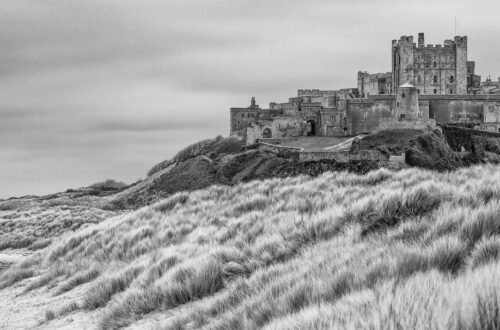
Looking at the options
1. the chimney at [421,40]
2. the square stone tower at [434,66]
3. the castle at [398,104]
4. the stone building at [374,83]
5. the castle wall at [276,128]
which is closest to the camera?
the castle at [398,104]

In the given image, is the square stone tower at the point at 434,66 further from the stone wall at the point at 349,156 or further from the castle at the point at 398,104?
the stone wall at the point at 349,156

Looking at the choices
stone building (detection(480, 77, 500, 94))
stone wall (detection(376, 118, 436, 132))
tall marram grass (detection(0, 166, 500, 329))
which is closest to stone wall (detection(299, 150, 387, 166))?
stone wall (detection(376, 118, 436, 132))

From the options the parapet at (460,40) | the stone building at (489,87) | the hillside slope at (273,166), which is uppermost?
the parapet at (460,40)

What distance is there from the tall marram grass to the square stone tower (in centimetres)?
6545

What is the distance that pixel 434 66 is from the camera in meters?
74.2

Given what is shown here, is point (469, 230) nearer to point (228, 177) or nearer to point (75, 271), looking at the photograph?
point (75, 271)

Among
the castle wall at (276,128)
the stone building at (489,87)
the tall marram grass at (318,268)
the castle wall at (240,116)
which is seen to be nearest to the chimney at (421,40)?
the stone building at (489,87)

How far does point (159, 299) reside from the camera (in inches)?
238

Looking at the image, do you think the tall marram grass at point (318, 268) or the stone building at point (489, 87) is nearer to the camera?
the tall marram grass at point (318, 268)

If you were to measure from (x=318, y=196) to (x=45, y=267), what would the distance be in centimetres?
649

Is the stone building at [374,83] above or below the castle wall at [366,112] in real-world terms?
above

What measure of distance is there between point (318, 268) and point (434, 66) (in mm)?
74722

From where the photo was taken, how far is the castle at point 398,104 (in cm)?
5016

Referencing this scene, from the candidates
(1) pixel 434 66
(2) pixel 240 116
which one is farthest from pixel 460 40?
(2) pixel 240 116
